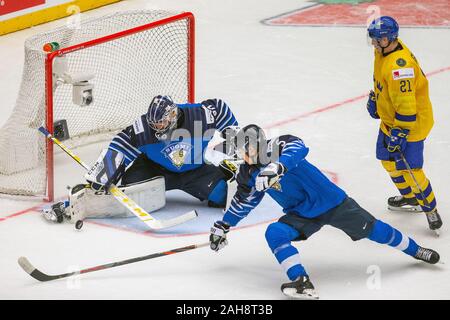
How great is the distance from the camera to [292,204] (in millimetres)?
5406

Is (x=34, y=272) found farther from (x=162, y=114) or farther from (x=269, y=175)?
(x=269, y=175)

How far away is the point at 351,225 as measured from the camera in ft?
17.8

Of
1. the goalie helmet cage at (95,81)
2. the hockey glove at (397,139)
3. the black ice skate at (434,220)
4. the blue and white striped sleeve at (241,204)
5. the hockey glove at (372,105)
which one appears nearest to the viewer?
the blue and white striped sleeve at (241,204)

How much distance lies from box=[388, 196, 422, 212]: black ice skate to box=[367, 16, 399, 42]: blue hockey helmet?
101 cm

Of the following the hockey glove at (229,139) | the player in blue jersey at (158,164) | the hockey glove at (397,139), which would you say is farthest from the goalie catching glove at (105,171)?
the hockey glove at (397,139)

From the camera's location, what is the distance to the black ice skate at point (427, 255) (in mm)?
5574

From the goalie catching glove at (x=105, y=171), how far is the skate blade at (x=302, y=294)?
56.9 inches

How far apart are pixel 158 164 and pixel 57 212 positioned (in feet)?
2.12

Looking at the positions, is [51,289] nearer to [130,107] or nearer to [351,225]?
[351,225]

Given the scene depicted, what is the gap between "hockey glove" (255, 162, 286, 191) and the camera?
5.11 metres

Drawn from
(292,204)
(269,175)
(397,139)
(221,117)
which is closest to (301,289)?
(292,204)

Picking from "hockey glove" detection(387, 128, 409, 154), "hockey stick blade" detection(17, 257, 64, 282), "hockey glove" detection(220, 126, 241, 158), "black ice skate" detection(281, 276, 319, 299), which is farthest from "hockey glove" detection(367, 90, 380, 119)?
"hockey stick blade" detection(17, 257, 64, 282)

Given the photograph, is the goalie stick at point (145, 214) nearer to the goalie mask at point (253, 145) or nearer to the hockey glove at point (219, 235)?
the hockey glove at point (219, 235)
